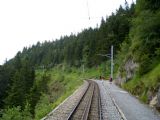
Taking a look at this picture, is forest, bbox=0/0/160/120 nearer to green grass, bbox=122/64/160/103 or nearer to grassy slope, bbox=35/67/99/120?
green grass, bbox=122/64/160/103

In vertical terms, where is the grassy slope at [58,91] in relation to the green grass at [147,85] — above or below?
below

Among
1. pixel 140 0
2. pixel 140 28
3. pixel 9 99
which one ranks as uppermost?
pixel 140 0

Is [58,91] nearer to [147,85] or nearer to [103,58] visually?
[103,58]

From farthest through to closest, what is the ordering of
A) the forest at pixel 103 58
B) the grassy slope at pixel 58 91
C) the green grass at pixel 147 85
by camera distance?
the forest at pixel 103 58
the green grass at pixel 147 85
the grassy slope at pixel 58 91

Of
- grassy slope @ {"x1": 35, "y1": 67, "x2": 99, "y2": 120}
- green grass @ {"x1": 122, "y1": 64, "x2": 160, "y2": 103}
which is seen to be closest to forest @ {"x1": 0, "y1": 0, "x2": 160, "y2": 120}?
green grass @ {"x1": 122, "y1": 64, "x2": 160, "y2": 103}

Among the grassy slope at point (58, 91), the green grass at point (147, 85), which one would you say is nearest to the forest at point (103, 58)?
the green grass at point (147, 85)

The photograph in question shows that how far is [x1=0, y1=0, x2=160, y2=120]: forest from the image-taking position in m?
37.4

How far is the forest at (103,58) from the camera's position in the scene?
3744cm

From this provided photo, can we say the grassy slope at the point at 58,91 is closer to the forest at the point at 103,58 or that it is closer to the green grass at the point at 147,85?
the forest at the point at 103,58

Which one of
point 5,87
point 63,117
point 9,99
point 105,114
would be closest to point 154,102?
point 105,114

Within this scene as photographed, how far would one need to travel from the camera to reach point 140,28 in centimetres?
3944

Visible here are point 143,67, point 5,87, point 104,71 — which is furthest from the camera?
point 104,71

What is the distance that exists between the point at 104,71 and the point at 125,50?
4727 centimetres

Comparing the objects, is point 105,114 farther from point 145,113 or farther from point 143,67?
point 143,67
